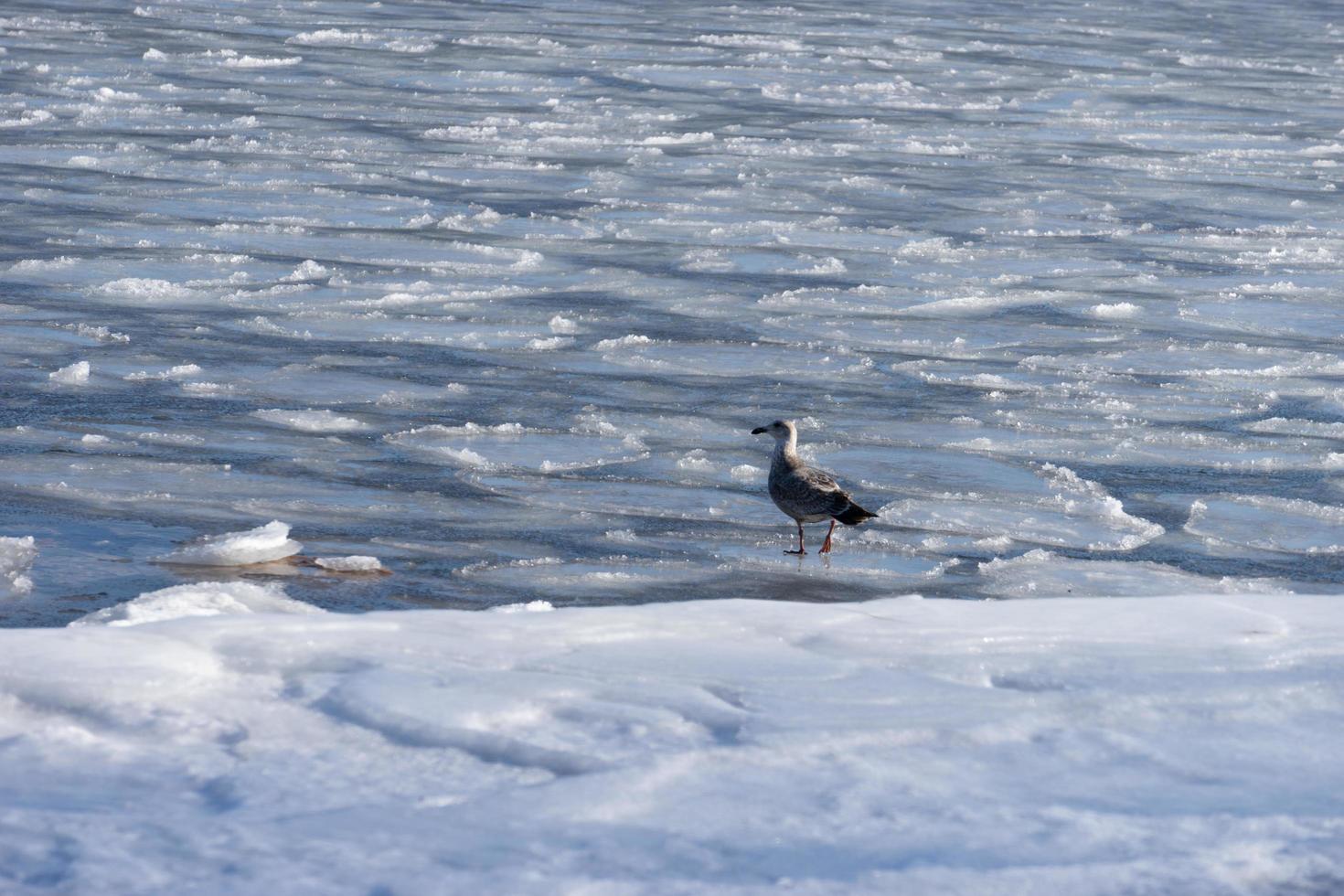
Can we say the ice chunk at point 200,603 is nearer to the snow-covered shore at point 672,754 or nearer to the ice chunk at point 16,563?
the ice chunk at point 16,563

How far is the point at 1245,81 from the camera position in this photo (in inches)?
722

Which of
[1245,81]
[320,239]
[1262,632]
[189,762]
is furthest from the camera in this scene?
[1245,81]

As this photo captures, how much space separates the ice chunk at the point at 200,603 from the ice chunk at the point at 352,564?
0.80 feet

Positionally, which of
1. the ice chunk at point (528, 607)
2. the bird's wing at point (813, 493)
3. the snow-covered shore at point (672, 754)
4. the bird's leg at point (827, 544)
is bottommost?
the bird's leg at point (827, 544)

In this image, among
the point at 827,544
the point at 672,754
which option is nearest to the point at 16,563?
the point at 827,544

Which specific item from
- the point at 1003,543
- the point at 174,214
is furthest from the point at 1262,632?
the point at 174,214

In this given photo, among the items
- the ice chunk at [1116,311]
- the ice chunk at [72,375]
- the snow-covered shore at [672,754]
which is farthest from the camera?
the ice chunk at [1116,311]

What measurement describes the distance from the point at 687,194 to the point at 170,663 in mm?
8426

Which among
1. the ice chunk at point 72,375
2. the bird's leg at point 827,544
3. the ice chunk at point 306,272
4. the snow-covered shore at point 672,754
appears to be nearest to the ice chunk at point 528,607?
the snow-covered shore at point 672,754

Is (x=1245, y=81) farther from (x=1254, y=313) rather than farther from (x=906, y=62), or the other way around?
(x=1254, y=313)

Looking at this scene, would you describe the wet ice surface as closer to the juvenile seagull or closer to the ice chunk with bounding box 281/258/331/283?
the ice chunk with bounding box 281/258/331/283

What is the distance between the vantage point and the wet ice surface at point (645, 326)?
17.7 ft

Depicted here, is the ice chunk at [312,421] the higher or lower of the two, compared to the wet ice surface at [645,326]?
lower

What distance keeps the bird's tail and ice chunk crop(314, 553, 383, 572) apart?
1270 mm
